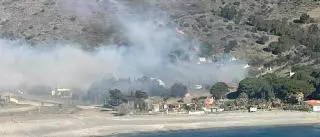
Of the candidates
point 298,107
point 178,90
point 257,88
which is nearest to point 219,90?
point 257,88

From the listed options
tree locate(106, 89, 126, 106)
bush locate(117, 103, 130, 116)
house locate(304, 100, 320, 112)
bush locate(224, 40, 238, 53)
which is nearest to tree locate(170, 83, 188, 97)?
tree locate(106, 89, 126, 106)

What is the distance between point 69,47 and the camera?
366 feet

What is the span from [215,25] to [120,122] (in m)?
49.0

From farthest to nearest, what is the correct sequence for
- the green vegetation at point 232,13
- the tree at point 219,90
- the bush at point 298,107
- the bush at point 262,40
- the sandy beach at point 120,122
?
the green vegetation at point 232,13, the bush at point 262,40, the tree at point 219,90, the bush at point 298,107, the sandy beach at point 120,122

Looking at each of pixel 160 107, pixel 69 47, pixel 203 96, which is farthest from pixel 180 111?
pixel 69 47

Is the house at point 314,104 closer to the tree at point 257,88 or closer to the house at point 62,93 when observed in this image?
the tree at point 257,88

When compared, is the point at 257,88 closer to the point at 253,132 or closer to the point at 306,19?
the point at 253,132

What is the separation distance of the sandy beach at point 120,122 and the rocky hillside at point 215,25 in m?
22.0

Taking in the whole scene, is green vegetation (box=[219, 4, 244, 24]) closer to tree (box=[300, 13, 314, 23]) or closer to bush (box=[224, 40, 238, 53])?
tree (box=[300, 13, 314, 23])

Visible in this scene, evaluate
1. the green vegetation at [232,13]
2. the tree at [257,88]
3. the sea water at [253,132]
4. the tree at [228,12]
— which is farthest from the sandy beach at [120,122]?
the tree at [228,12]

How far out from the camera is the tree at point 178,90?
289ft

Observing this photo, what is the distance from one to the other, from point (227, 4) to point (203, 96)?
141ft

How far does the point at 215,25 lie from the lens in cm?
12050

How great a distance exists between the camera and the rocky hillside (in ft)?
345
